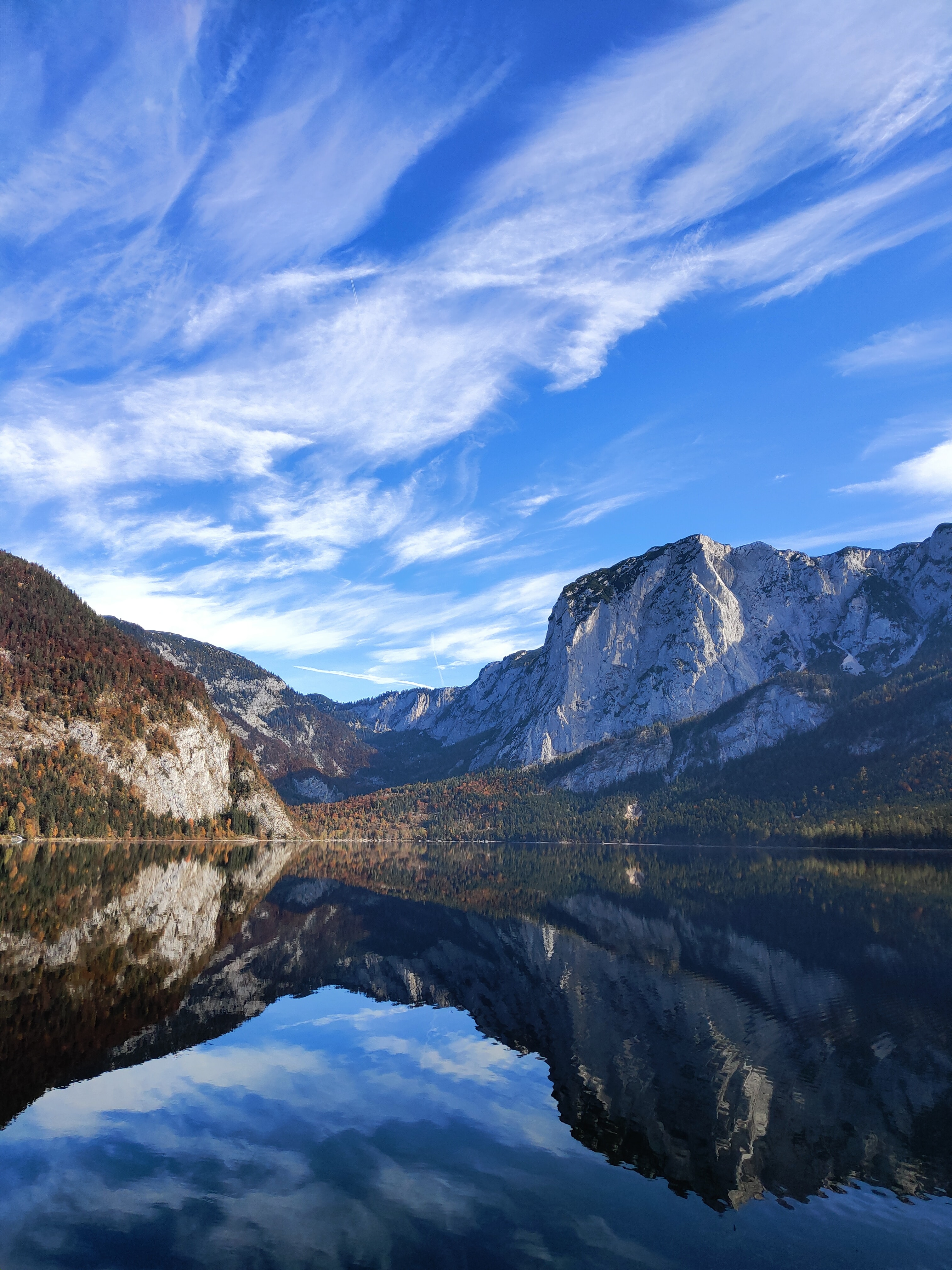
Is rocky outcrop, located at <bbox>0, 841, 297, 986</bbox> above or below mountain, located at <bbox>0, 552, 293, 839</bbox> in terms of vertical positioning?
below

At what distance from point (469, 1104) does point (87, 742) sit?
537ft

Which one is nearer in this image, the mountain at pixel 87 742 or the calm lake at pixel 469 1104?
the calm lake at pixel 469 1104

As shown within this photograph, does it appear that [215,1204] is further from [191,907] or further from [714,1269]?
[191,907]

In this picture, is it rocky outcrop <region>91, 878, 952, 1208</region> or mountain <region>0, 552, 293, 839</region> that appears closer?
rocky outcrop <region>91, 878, 952, 1208</region>

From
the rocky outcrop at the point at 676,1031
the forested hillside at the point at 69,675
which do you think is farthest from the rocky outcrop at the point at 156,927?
the forested hillside at the point at 69,675

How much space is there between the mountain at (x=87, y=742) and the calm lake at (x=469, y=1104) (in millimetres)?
108753

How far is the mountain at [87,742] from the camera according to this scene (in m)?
140

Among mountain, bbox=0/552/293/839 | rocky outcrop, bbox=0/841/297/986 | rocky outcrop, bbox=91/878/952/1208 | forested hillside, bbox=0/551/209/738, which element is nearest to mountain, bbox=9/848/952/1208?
rocky outcrop, bbox=91/878/952/1208

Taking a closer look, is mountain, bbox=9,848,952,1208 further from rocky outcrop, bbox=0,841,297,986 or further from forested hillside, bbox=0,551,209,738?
forested hillside, bbox=0,551,209,738

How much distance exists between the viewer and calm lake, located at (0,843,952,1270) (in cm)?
1542

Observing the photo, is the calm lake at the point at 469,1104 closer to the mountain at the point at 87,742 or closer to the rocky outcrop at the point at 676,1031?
the rocky outcrop at the point at 676,1031

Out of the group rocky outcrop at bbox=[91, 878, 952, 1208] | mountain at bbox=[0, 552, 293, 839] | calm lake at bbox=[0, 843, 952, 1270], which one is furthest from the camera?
mountain at bbox=[0, 552, 293, 839]

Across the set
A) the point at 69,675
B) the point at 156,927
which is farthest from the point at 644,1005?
the point at 69,675

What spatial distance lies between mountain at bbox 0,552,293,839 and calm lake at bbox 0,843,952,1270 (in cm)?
10875
